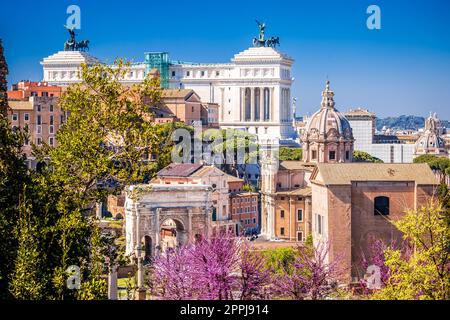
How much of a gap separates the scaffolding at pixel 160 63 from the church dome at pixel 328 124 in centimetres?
4695

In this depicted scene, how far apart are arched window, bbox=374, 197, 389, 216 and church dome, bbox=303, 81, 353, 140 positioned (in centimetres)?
2070

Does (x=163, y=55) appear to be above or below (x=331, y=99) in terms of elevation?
above

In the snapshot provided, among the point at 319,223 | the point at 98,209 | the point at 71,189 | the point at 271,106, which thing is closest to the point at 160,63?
the point at 271,106

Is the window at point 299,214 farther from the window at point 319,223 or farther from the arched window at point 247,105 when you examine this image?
the arched window at point 247,105

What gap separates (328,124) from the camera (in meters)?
65.9

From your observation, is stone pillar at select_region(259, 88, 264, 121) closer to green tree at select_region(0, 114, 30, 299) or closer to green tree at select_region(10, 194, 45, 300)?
green tree at select_region(0, 114, 30, 299)

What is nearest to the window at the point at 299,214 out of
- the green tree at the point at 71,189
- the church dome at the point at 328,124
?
the church dome at the point at 328,124

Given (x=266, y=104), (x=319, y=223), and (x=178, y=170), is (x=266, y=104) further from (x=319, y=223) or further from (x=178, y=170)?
(x=319, y=223)

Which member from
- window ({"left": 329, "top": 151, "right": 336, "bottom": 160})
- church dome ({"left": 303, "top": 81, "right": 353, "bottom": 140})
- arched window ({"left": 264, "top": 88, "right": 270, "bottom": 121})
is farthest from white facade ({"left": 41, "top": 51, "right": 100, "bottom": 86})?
window ({"left": 329, "top": 151, "right": 336, "bottom": 160})

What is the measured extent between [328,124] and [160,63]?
4914cm

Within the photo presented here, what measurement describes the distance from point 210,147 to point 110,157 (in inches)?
2278
